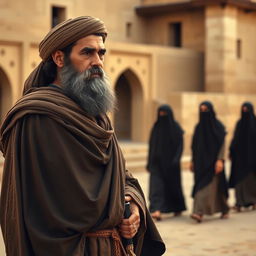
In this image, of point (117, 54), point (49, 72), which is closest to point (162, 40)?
point (117, 54)

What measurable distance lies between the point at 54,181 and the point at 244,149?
8.89m

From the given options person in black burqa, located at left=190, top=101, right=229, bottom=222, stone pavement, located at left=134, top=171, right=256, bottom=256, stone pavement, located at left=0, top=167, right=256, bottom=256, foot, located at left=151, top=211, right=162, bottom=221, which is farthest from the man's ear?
foot, located at left=151, top=211, right=162, bottom=221

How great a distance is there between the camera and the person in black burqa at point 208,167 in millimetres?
9547

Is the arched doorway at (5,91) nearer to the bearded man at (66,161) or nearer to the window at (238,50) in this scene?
the window at (238,50)

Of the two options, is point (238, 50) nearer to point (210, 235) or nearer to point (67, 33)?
point (210, 235)

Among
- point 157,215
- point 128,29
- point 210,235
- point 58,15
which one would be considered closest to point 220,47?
point 128,29

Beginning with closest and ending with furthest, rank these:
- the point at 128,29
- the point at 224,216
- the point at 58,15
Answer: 1. the point at 224,216
2. the point at 58,15
3. the point at 128,29

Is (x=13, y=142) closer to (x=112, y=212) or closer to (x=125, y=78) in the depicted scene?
(x=112, y=212)

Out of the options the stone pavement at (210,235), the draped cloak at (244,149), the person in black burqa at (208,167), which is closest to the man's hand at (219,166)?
the person in black burqa at (208,167)

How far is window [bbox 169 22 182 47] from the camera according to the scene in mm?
25625

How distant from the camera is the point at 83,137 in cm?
279

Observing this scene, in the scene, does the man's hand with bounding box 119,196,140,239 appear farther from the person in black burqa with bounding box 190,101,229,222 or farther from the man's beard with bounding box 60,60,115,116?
the person in black burqa with bounding box 190,101,229,222

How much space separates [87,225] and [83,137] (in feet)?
1.23

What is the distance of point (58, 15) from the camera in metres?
23.4
